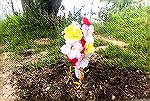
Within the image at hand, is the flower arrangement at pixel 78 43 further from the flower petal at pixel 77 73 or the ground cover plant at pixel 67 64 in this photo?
the ground cover plant at pixel 67 64

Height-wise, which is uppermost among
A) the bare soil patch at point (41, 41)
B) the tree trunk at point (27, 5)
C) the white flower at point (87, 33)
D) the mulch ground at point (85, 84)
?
the tree trunk at point (27, 5)

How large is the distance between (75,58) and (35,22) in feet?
5.93

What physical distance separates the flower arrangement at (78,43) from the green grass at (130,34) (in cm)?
56

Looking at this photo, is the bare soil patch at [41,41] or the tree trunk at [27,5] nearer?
the bare soil patch at [41,41]

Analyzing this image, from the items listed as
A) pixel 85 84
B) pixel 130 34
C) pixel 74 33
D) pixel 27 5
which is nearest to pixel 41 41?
pixel 27 5

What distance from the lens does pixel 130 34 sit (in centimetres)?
437

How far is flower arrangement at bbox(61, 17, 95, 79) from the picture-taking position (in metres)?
3.04

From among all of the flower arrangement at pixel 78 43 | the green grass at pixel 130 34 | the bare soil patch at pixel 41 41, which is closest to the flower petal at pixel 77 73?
the flower arrangement at pixel 78 43

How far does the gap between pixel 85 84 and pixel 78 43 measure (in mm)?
405

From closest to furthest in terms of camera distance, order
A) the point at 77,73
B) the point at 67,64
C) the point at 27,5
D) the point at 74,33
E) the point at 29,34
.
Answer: the point at 74,33 → the point at 77,73 → the point at 67,64 → the point at 29,34 → the point at 27,5

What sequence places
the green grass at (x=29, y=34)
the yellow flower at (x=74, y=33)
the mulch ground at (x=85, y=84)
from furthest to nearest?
the green grass at (x=29, y=34) < the mulch ground at (x=85, y=84) < the yellow flower at (x=74, y=33)

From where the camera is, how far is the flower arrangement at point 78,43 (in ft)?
9.97

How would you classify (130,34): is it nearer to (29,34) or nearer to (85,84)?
(29,34)

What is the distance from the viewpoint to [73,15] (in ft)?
15.1
